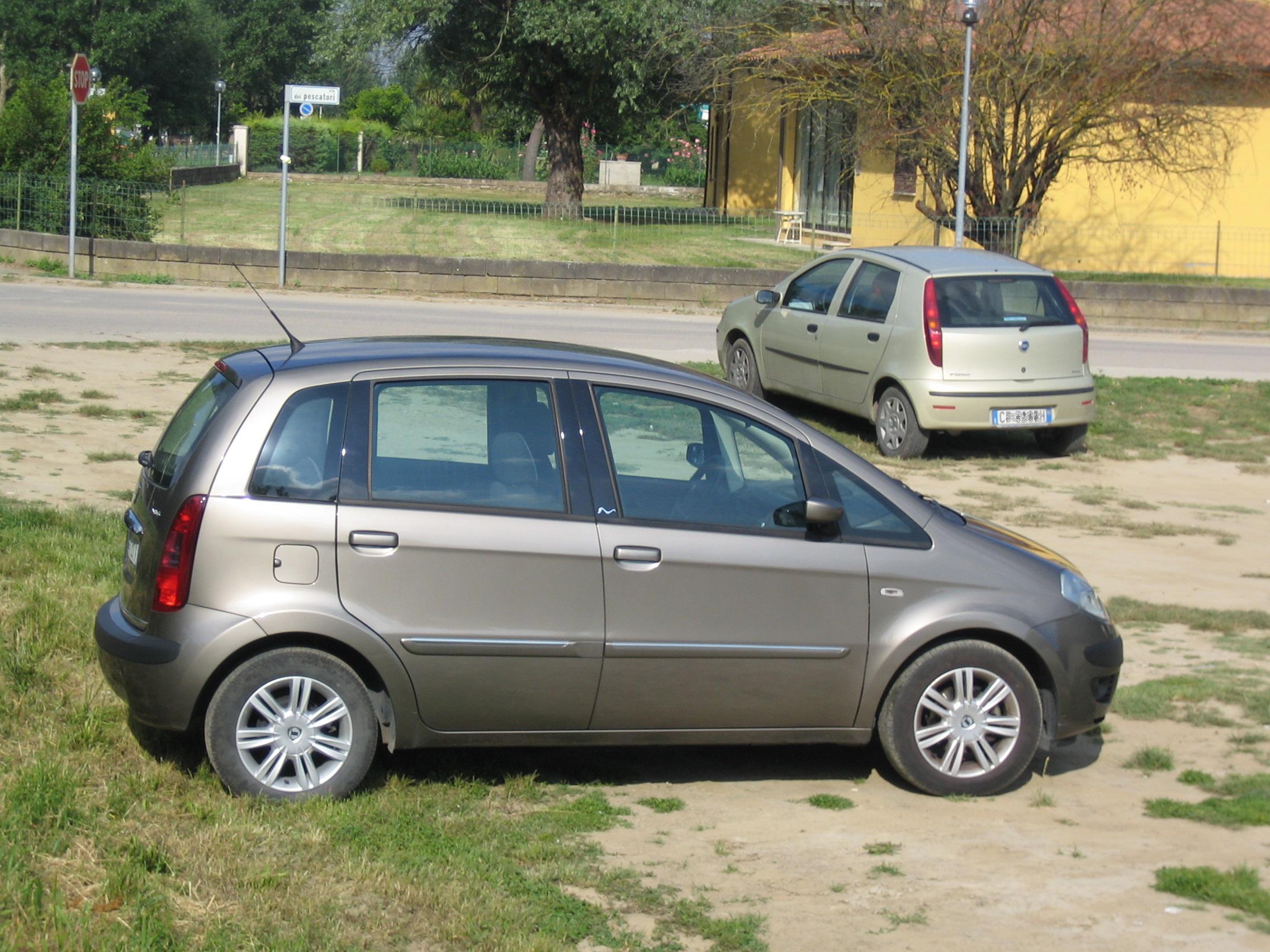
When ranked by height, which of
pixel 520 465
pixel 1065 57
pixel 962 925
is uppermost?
pixel 1065 57

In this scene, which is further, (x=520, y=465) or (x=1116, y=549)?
(x=1116, y=549)

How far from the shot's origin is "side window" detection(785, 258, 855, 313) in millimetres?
13023

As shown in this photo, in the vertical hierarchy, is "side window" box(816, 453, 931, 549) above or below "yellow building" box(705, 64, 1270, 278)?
below

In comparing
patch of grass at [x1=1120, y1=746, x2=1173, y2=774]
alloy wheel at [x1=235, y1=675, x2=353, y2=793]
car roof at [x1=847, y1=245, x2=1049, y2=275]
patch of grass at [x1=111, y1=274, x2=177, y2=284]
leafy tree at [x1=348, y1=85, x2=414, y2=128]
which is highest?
leafy tree at [x1=348, y1=85, x2=414, y2=128]

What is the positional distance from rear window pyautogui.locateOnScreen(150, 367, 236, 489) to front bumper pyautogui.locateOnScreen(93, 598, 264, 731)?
50 cm

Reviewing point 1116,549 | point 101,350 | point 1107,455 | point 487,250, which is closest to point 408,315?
point 101,350

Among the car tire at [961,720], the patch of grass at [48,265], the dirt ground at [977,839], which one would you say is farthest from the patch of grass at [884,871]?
the patch of grass at [48,265]

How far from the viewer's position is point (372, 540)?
4918mm

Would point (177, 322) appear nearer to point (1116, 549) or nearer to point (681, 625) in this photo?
point (1116, 549)

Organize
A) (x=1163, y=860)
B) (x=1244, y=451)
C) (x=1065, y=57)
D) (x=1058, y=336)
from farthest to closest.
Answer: (x=1065, y=57) → (x=1244, y=451) → (x=1058, y=336) → (x=1163, y=860)

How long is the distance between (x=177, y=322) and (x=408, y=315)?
3620 mm

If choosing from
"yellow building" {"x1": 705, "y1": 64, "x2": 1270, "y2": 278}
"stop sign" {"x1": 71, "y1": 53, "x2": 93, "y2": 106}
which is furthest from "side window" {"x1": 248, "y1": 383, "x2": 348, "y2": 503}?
"yellow building" {"x1": 705, "y1": 64, "x2": 1270, "y2": 278}

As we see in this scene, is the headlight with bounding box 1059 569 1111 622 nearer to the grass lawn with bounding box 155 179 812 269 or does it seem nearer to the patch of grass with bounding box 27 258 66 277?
the patch of grass with bounding box 27 258 66 277

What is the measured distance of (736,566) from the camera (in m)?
5.18
